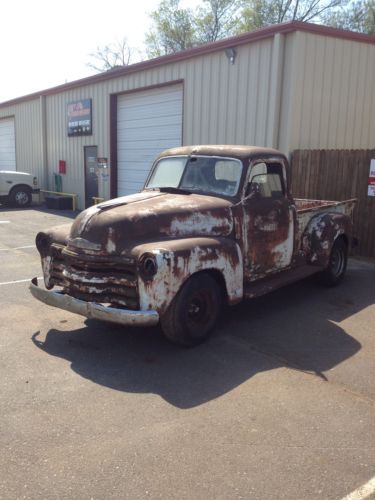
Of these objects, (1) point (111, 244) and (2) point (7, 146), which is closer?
(1) point (111, 244)

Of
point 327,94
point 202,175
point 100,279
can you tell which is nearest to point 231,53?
point 327,94

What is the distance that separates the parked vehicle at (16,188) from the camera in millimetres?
17938

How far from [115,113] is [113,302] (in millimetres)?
12464

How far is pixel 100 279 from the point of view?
4547mm

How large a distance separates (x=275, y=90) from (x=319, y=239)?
4601 millimetres

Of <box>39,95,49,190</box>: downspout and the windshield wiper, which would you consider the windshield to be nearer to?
the windshield wiper

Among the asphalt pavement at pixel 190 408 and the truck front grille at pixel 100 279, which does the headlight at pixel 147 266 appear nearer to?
the truck front grille at pixel 100 279

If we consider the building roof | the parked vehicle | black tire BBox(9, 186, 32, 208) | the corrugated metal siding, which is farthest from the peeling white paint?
black tire BBox(9, 186, 32, 208)

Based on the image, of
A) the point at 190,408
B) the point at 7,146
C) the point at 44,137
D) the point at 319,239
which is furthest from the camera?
the point at 7,146

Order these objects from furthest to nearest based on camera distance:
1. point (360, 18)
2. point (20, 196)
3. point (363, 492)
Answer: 1. point (360, 18)
2. point (20, 196)
3. point (363, 492)

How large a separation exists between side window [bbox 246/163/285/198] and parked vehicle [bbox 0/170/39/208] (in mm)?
14366

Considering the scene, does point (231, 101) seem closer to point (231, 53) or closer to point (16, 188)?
point (231, 53)

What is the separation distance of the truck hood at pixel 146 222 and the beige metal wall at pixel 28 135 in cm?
1706

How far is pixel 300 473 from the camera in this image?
112 inches
